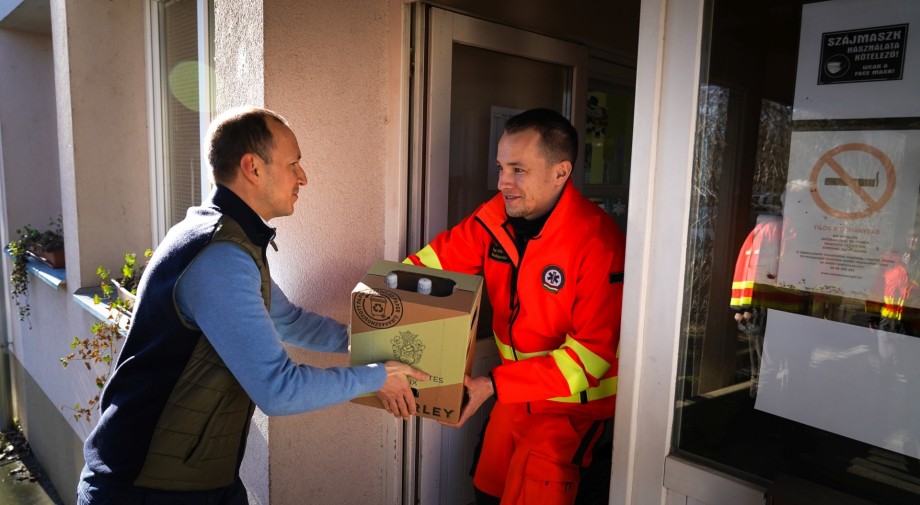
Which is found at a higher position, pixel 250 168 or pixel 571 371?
pixel 250 168

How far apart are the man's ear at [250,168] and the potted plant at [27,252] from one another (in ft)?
14.0

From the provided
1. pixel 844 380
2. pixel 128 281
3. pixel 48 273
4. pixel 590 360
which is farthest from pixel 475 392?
pixel 48 273

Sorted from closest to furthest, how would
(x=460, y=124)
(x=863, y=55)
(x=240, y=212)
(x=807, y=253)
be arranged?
(x=863, y=55) < (x=807, y=253) < (x=240, y=212) < (x=460, y=124)

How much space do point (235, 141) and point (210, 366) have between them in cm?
63

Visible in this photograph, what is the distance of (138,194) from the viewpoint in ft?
14.1

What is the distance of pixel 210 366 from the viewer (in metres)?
1.69

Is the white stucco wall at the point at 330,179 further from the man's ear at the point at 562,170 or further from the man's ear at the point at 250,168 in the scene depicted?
the man's ear at the point at 562,170

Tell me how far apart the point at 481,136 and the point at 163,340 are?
180cm

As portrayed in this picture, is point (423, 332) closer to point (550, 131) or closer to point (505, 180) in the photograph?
point (505, 180)

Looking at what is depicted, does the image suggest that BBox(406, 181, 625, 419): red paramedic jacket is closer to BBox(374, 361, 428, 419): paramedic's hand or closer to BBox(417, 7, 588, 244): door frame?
BBox(374, 361, 428, 419): paramedic's hand

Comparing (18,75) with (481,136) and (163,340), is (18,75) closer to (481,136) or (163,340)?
(481,136)

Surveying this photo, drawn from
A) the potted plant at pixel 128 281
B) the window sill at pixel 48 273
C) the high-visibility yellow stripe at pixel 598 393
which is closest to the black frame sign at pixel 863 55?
the high-visibility yellow stripe at pixel 598 393

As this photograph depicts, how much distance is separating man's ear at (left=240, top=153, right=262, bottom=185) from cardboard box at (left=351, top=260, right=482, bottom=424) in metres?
0.43

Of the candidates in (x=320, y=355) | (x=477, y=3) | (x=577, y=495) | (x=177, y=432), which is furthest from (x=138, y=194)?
(x=577, y=495)
